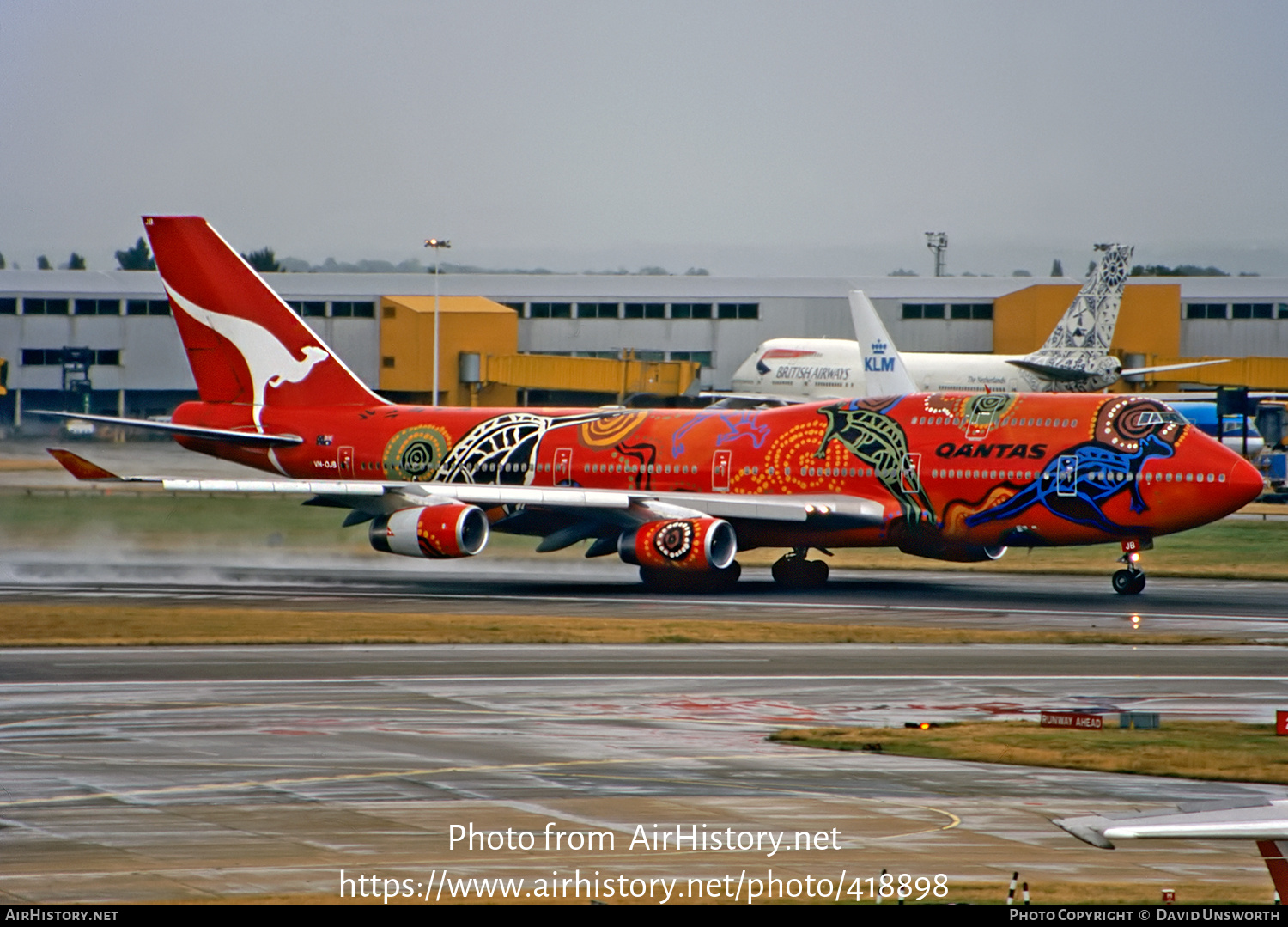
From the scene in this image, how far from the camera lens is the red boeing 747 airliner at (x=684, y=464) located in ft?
141

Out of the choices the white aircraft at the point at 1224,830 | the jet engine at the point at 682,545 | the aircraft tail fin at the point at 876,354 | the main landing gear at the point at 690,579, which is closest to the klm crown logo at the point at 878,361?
the aircraft tail fin at the point at 876,354

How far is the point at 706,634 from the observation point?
116ft

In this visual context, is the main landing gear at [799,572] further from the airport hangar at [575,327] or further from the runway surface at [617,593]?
the airport hangar at [575,327]

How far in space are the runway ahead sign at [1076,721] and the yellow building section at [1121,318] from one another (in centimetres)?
8620

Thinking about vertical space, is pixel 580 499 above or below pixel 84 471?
below

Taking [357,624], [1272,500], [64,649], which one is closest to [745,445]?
[357,624]

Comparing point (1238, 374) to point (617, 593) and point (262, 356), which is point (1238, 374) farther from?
point (617, 593)

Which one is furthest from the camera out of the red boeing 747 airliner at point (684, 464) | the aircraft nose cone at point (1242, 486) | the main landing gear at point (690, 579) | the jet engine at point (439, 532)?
the main landing gear at point (690, 579)

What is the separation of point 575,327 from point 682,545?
7096 centimetres

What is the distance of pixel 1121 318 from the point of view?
108m

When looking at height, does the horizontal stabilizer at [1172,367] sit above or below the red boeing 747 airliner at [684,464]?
above

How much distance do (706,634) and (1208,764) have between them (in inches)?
610

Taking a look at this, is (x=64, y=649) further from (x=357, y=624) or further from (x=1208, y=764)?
(x=1208, y=764)

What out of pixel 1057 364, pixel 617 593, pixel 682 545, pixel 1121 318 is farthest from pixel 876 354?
pixel 682 545
